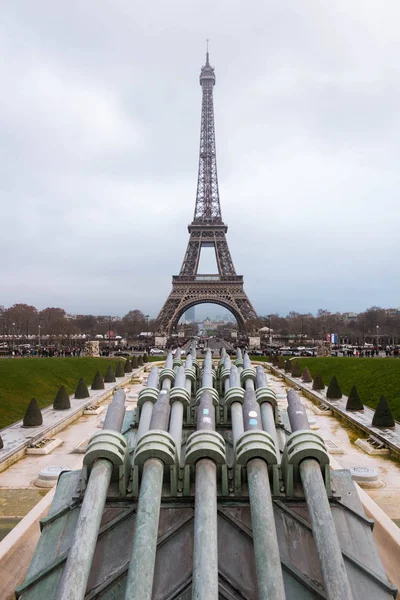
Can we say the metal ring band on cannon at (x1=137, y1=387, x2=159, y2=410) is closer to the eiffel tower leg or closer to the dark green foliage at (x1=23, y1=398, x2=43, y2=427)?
the dark green foliage at (x1=23, y1=398, x2=43, y2=427)

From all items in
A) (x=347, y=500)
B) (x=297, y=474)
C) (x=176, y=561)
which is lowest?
(x=176, y=561)

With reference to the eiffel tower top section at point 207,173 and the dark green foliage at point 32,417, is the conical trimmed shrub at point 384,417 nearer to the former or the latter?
the dark green foliage at point 32,417

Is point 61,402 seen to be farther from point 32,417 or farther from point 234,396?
point 234,396

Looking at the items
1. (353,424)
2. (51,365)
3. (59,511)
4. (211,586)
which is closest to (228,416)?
(59,511)

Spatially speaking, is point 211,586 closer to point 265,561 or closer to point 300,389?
point 265,561

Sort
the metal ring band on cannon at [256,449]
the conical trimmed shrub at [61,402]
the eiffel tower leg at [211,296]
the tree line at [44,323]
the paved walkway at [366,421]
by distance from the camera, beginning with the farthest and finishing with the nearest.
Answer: the tree line at [44,323], the eiffel tower leg at [211,296], the conical trimmed shrub at [61,402], the paved walkway at [366,421], the metal ring band on cannon at [256,449]

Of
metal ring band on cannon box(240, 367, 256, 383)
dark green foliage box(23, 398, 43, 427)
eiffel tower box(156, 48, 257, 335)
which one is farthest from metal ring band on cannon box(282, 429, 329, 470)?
eiffel tower box(156, 48, 257, 335)

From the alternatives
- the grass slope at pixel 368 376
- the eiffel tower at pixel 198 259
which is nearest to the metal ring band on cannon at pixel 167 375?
the grass slope at pixel 368 376
